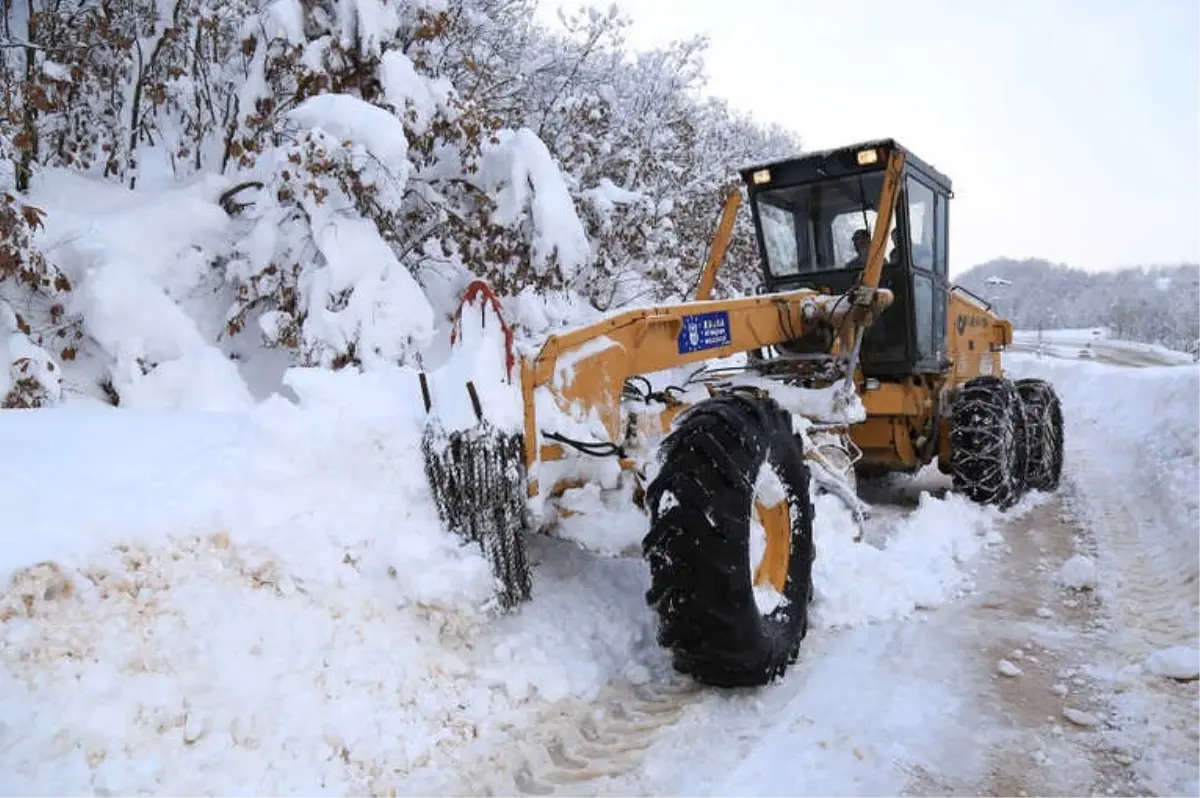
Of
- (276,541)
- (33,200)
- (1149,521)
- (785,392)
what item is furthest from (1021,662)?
(33,200)

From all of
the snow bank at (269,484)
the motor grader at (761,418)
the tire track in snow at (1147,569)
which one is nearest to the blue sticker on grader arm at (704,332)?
the motor grader at (761,418)

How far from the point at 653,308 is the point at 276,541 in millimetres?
2019

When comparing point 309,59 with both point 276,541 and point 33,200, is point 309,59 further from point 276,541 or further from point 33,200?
point 276,541

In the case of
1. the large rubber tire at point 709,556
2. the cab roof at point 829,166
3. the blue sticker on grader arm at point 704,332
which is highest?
the cab roof at point 829,166

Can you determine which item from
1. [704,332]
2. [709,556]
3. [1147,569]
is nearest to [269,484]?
[709,556]

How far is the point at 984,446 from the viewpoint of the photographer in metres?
6.75

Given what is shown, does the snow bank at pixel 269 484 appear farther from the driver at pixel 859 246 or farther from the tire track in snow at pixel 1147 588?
the driver at pixel 859 246

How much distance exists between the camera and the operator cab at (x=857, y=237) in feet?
21.7

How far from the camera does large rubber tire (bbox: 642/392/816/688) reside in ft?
10.3

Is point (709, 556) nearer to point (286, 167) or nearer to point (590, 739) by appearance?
point (590, 739)

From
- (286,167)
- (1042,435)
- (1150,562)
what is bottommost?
(1150,562)

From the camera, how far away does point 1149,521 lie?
6.52 m

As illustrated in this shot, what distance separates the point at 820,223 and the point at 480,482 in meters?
4.69

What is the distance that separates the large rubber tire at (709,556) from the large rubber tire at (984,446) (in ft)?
13.5
